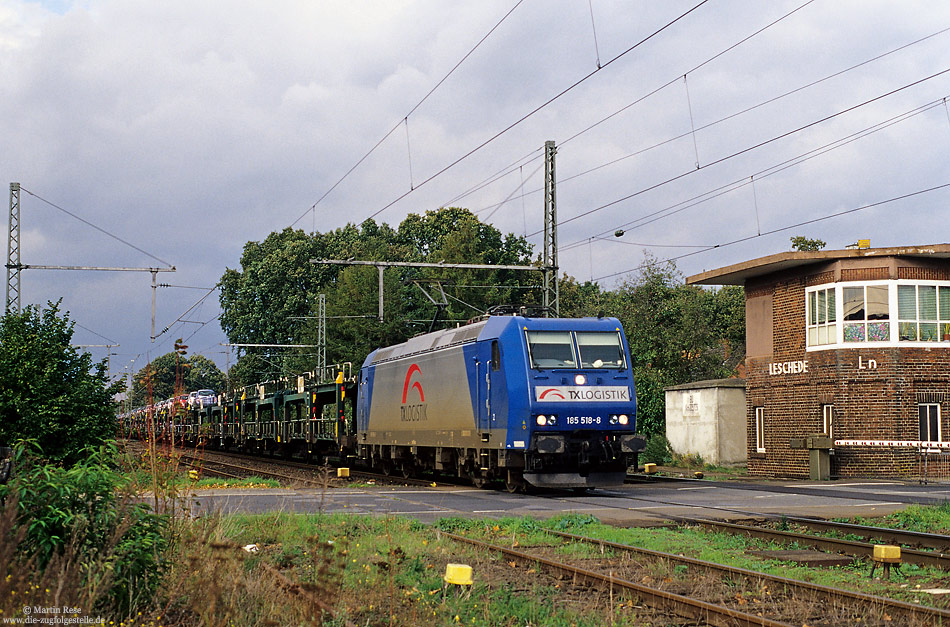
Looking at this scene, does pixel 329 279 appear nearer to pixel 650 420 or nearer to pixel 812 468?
pixel 650 420

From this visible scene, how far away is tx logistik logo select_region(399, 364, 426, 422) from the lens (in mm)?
24156

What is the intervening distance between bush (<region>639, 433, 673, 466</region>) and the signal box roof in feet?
22.5

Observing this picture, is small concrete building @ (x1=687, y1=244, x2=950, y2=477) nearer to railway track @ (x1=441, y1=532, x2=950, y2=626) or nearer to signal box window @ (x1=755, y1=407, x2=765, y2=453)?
signal box window @ (x1=755, y1=407, x2=765, y2=453)

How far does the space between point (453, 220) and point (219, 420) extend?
24.8 metres

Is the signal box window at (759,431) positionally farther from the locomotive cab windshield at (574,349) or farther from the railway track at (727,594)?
the railway track at (727,594)

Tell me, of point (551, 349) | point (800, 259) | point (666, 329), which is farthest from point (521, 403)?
point (666, 329)

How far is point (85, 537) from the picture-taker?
23.1 ft

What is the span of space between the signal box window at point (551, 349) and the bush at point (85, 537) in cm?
1229

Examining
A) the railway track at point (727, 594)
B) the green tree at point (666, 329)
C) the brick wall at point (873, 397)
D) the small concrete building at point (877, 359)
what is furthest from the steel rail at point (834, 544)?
the green tree at point (666, 329)

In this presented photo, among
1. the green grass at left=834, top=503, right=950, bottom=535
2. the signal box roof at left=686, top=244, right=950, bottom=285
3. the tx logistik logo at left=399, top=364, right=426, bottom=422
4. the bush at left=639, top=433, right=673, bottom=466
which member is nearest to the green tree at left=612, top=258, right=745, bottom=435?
the bush at left=639, top=433, right=673, bottom=466

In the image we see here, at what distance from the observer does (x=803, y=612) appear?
7980 mm

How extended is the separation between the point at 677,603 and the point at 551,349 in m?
11.6

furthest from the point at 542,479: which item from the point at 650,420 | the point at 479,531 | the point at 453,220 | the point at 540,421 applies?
the point at 453,220

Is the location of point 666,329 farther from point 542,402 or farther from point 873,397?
point 542,402
